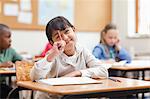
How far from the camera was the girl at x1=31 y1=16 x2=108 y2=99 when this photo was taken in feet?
6.40

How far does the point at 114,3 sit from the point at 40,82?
12.7 feet

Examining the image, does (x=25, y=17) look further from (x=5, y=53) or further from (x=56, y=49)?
(x=56, y=49)

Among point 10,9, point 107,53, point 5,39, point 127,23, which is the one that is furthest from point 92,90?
point 127,23

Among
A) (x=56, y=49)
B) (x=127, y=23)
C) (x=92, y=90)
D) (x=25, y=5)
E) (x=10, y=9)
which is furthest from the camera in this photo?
(x=127, y=23)

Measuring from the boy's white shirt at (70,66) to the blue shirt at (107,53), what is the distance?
1.71 meters

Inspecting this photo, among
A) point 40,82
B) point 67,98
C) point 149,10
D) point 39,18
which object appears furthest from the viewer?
point 149,10

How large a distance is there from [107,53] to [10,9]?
5.12ft

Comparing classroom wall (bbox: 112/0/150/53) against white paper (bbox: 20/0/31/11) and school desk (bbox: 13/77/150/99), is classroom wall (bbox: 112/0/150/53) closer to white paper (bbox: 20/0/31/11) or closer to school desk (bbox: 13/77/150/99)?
white paper (bbox: 20/0/31/11)

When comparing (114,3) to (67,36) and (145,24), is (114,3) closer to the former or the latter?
(145,24)

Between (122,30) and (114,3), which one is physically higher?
(114,3)


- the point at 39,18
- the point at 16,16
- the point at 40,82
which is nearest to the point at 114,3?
the point at 39,18

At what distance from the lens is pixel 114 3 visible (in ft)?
17.7

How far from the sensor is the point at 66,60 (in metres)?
2.06

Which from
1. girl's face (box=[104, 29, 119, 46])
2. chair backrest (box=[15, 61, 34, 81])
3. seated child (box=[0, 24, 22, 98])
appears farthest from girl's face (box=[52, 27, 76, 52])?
girl's face (box=[104, 29, 119, 46])
